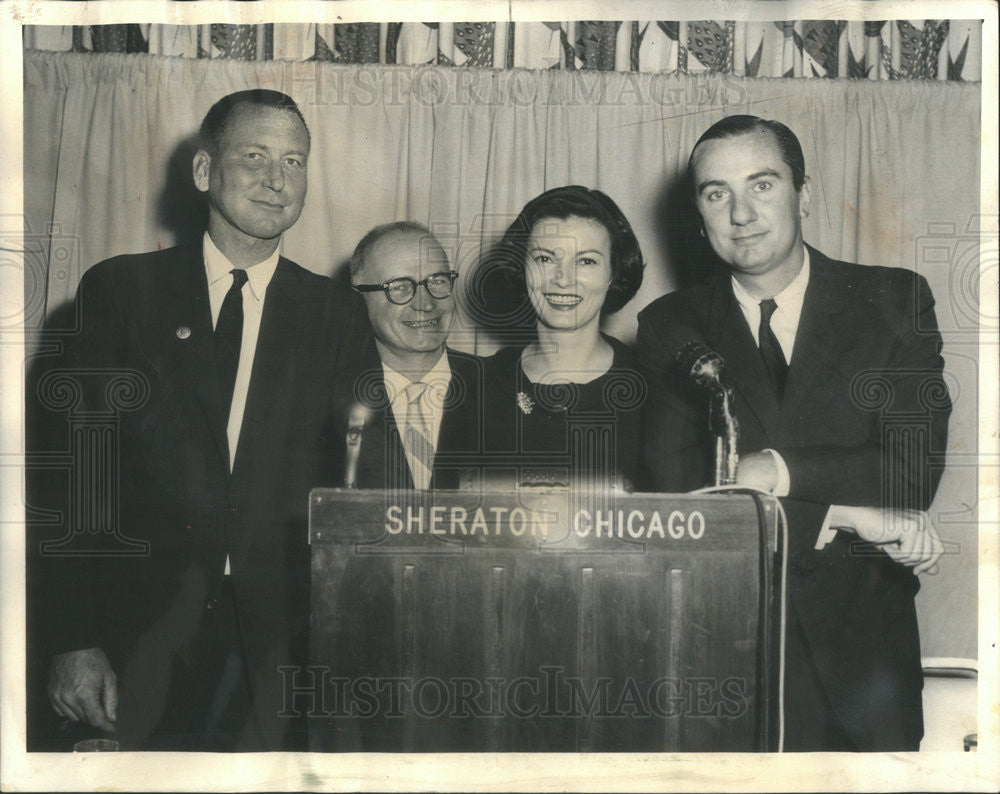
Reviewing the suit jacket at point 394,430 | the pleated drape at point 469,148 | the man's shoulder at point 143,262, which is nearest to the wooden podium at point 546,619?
the suit jacket at point 394,430

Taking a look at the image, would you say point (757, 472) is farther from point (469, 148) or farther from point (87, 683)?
point (87, 683)

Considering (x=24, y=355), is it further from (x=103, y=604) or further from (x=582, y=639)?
(x=582, y=639)

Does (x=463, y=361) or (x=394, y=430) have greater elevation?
(x=463, y=361)

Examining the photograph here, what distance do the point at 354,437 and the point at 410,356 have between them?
0.26 meters

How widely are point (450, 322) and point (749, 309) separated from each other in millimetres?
787

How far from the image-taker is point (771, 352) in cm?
241

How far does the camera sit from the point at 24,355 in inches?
95.7

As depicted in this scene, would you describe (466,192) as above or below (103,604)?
above

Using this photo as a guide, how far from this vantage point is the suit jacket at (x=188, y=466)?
2369mm

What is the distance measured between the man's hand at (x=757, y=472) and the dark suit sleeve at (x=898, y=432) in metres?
0.04

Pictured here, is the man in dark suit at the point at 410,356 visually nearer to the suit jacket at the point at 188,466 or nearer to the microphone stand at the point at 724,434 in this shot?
the suit jacket at the point at 188,466

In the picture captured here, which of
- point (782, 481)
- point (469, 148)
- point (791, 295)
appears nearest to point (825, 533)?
point (782, 481)

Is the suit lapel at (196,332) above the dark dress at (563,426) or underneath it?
above

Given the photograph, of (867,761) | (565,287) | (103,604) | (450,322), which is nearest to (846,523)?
(867,761)
